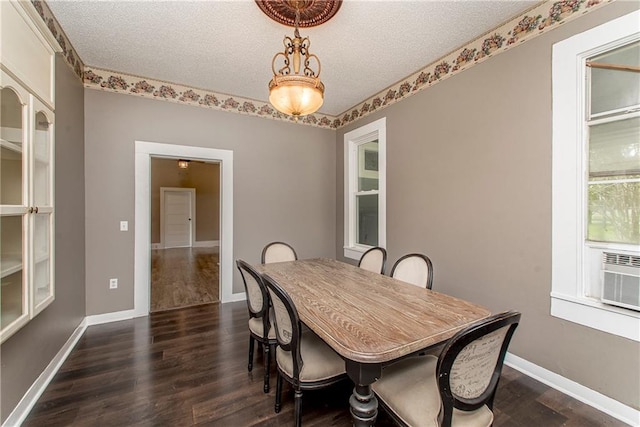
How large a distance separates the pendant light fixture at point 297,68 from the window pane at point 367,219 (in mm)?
2116

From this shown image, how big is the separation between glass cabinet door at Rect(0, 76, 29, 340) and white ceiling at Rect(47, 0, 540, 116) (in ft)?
3.27

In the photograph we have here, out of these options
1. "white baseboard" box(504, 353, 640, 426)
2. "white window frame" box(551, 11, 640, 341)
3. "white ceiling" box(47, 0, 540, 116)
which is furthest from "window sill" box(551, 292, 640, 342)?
"white ceiling" box(47, 0, 540, 116)

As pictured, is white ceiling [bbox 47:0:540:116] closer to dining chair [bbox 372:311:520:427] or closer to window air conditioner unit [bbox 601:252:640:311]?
window air conditioner unit [bbox 601:252:640:311]

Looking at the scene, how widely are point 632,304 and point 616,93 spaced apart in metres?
1.28

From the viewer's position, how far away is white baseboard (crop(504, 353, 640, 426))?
1543 mm

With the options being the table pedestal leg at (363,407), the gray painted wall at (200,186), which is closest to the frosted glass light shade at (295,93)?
the table pedestal leg at (363,407)

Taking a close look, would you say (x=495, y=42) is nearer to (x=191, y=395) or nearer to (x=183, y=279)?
(x=191, y=395)

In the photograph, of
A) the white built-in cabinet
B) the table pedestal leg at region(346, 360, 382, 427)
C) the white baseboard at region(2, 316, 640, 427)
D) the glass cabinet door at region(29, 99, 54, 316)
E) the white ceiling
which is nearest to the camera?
the table pedestal leg at region(346, 360, 382, 427)

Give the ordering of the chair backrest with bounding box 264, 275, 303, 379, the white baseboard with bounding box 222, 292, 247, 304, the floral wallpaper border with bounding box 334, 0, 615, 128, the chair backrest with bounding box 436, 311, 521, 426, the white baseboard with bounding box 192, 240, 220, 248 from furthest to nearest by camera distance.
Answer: the white baseboard with bounding box 192, 240, 220, 248, the white baseboard with bounding box 222, 292, 247, 304, the floral wallpaper border with bounding box 334, 0, 615, 128, the chair backrest with bounding box 264, 275, 303, 379, the chair backrest with bounding box 436, 311, 521, 426

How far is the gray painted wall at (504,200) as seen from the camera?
5.65 feet

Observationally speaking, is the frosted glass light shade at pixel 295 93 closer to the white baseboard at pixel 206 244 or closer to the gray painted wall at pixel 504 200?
the gray painted wall at pixel 504 200

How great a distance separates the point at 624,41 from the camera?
157cm

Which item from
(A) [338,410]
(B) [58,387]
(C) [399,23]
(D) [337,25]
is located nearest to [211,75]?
(D) [337,25]

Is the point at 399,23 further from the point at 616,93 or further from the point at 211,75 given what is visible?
the point at 211,75
